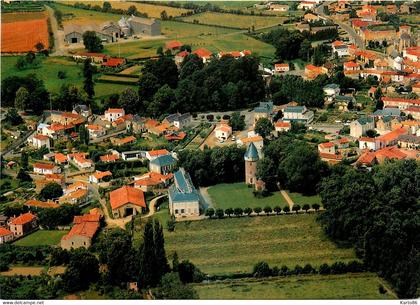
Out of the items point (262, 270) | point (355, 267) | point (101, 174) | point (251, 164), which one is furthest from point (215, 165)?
point (355, 267)

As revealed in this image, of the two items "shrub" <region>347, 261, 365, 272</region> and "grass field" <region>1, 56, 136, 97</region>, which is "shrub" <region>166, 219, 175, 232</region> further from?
"grass field" <region>1, 56, 136, 97</region>

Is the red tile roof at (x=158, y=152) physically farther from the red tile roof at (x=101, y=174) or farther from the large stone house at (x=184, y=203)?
the large stone house at (x=184, y=203)

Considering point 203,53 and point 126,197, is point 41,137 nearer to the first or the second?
point 126,197

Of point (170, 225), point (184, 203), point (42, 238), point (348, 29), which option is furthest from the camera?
point (348, 29)

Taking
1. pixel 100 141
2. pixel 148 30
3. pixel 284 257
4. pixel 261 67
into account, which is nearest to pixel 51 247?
pixel 284 257

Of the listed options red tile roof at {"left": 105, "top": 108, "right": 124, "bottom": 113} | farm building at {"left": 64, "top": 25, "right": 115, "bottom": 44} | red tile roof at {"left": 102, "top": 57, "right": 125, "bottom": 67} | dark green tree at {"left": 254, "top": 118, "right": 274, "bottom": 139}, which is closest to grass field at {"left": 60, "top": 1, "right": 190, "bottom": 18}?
farm building at {"left": 64, "top": 25, "right": 115, "bottom": 44}

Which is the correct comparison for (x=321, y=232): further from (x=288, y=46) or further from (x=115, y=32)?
(x=115, y=32)
